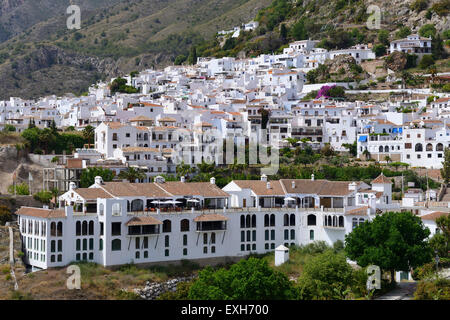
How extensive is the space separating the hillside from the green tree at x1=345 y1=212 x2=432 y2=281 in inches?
2851

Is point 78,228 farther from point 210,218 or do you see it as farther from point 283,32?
point 283,32

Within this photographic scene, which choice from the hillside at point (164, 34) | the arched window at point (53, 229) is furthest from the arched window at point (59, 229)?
the hillside at point (164, 34)

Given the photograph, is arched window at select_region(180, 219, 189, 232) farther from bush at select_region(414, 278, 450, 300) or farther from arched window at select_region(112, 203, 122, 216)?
bush at select_region(414, 278, 450, 300)

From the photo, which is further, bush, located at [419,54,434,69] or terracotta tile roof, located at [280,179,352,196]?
bush, located at [419,54,434,69]

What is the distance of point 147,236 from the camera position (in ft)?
159

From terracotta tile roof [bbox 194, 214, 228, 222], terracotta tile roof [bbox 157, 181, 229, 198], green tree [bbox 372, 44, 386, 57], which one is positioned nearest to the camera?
terracotta tile roof [bbox 194, 214, 228, 222]

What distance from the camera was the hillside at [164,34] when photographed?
12031cm

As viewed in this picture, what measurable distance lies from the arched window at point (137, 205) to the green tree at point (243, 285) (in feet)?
43.5

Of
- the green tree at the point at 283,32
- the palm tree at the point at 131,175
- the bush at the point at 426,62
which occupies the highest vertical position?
the green tree at the point at 283,32

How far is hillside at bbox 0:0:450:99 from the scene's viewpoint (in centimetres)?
12031

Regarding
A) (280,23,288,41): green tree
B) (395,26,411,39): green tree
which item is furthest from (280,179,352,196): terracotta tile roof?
(280,23,288,41): green tree

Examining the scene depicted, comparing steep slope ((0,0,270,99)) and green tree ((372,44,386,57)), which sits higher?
steep slope ((0,0,270,99))

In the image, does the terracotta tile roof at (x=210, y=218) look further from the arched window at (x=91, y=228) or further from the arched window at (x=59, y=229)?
the arched window at (x=59, y=229)
